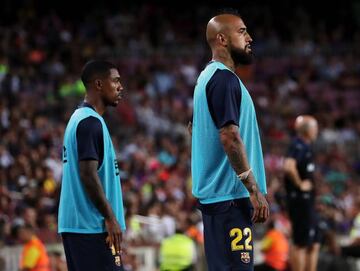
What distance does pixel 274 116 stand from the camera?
2369cm

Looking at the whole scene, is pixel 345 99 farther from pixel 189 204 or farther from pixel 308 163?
pixel 308 163

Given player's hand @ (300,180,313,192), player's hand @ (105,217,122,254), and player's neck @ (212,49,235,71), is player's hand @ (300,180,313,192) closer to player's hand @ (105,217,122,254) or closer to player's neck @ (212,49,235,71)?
player's neck @ (212,49,235,71)

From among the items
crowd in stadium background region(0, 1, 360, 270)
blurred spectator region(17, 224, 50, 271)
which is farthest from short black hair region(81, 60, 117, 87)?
crowd in stadium background region(0, 1, 360, 270)

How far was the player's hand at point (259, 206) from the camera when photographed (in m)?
5.92

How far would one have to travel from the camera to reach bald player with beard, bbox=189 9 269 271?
6062 millimetres

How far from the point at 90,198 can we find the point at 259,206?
1.12 m

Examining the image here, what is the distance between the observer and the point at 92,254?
21.0 ft

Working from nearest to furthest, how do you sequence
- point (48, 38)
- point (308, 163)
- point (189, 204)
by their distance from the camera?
1. point (308, 163)
2. point (189, 204)
3. point (48, 38)

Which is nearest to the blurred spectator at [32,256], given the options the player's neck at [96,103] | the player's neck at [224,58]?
the player's neck at [96,103]

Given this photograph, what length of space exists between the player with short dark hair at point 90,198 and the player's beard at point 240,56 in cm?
96

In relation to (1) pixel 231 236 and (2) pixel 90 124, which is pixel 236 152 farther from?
(2) pixel 90 124

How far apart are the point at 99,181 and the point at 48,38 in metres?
17.4

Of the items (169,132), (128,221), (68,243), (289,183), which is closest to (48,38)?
(169,132)

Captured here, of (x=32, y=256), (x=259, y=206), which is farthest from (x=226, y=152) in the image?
(x=32, y=256)
